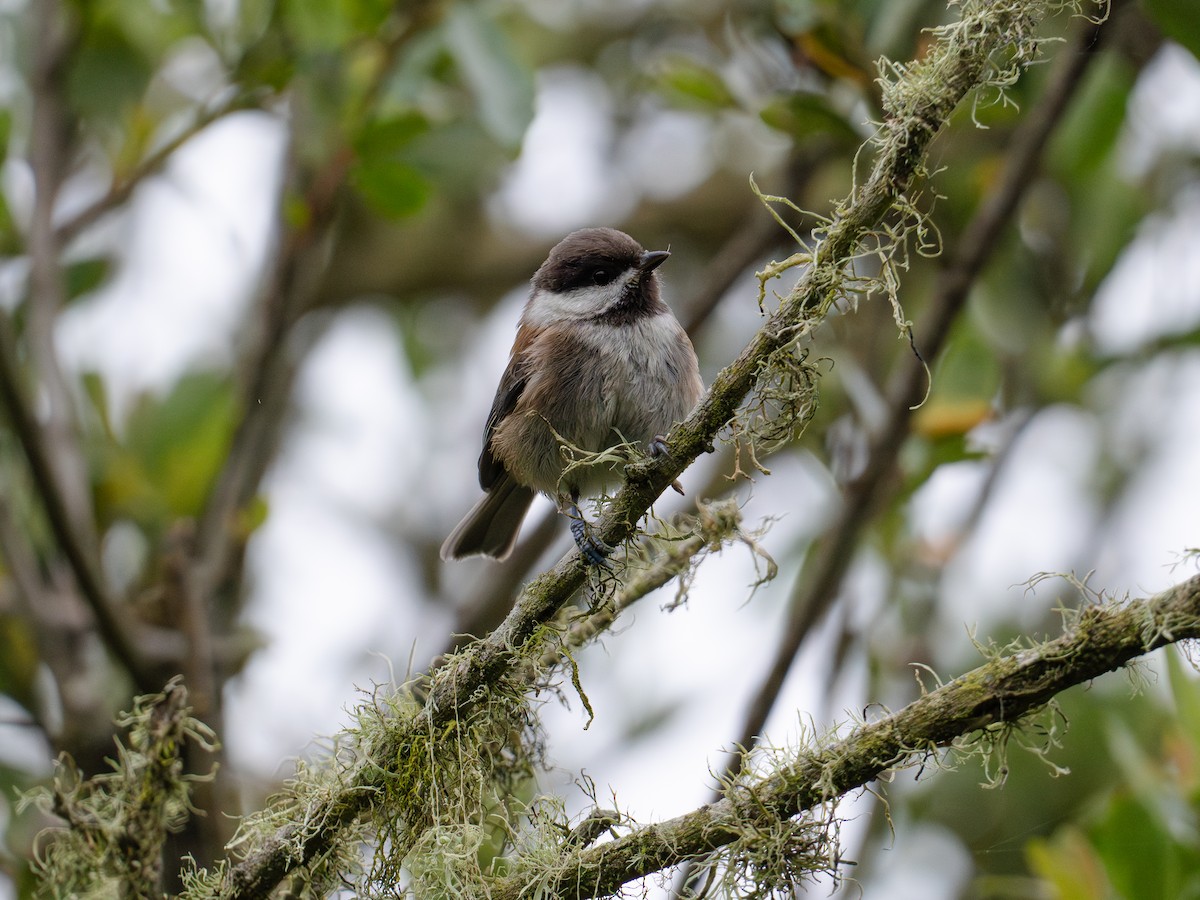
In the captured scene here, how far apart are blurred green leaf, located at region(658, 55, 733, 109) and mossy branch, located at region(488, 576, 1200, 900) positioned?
2365 millimetres

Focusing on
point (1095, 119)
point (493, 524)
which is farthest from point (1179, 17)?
point (493, 524)

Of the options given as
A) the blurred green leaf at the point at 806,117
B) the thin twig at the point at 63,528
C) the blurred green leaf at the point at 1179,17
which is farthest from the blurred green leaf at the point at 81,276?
the blurred green leaf at the point at 1179,17

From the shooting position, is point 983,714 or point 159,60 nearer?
point 983,714

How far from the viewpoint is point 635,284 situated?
3.55m

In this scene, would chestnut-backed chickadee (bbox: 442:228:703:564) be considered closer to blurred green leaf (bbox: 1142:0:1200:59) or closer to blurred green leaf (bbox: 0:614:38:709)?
→ blurred green leaf (bbox: 0:614:38:709)

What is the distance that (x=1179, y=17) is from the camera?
2.49 m

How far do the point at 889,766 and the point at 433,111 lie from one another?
3188 mm

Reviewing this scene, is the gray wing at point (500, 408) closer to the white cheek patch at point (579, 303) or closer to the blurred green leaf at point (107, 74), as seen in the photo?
the white cheek patch at point (579, 303)

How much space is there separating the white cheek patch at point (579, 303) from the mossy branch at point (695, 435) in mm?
1695

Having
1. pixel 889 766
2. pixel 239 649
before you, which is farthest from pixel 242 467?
pixel 889 766

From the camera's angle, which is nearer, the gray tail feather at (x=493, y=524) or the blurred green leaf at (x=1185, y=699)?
the blurred green leaf at (x=1185, y=699)

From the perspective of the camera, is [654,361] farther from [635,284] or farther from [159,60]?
[159,60]

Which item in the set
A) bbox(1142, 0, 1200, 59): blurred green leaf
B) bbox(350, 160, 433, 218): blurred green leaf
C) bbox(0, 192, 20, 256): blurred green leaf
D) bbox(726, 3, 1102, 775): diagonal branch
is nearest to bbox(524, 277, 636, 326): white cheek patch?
bbox(350, 160, 433, 218): blurred green leaf

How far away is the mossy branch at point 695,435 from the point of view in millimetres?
1591
